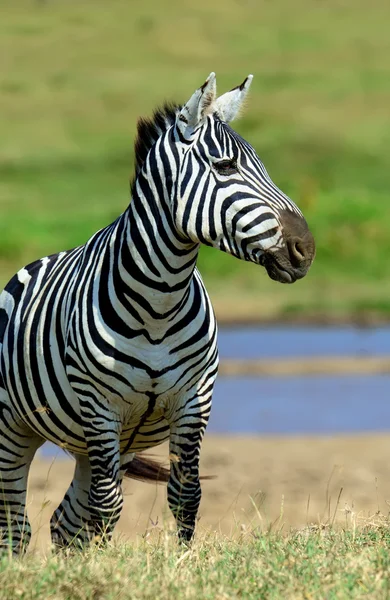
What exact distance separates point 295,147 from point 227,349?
14.7 meters

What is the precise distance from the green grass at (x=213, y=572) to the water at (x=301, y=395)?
6198mm

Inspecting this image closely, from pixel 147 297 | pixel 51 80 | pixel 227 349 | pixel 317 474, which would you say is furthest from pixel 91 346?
pixel 51 80

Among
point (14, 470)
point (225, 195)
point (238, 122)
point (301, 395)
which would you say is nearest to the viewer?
point (225, 195)

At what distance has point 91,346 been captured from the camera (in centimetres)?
464

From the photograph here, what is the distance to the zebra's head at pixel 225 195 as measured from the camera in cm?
429

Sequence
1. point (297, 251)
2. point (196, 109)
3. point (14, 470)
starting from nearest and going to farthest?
point (297, 251) < point (196, 109) < point (14, 470)

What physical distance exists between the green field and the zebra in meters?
13.4

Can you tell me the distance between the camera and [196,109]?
179 inches

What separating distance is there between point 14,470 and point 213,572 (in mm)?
2112

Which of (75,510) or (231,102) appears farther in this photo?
(75,510)

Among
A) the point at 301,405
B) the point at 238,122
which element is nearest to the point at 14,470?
the point at 301,405

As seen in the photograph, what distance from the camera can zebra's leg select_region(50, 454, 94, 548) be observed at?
5.62 m

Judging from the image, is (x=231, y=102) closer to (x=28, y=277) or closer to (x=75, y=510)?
(x=28, y=277)

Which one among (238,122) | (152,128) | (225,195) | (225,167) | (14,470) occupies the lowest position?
(14,470)
